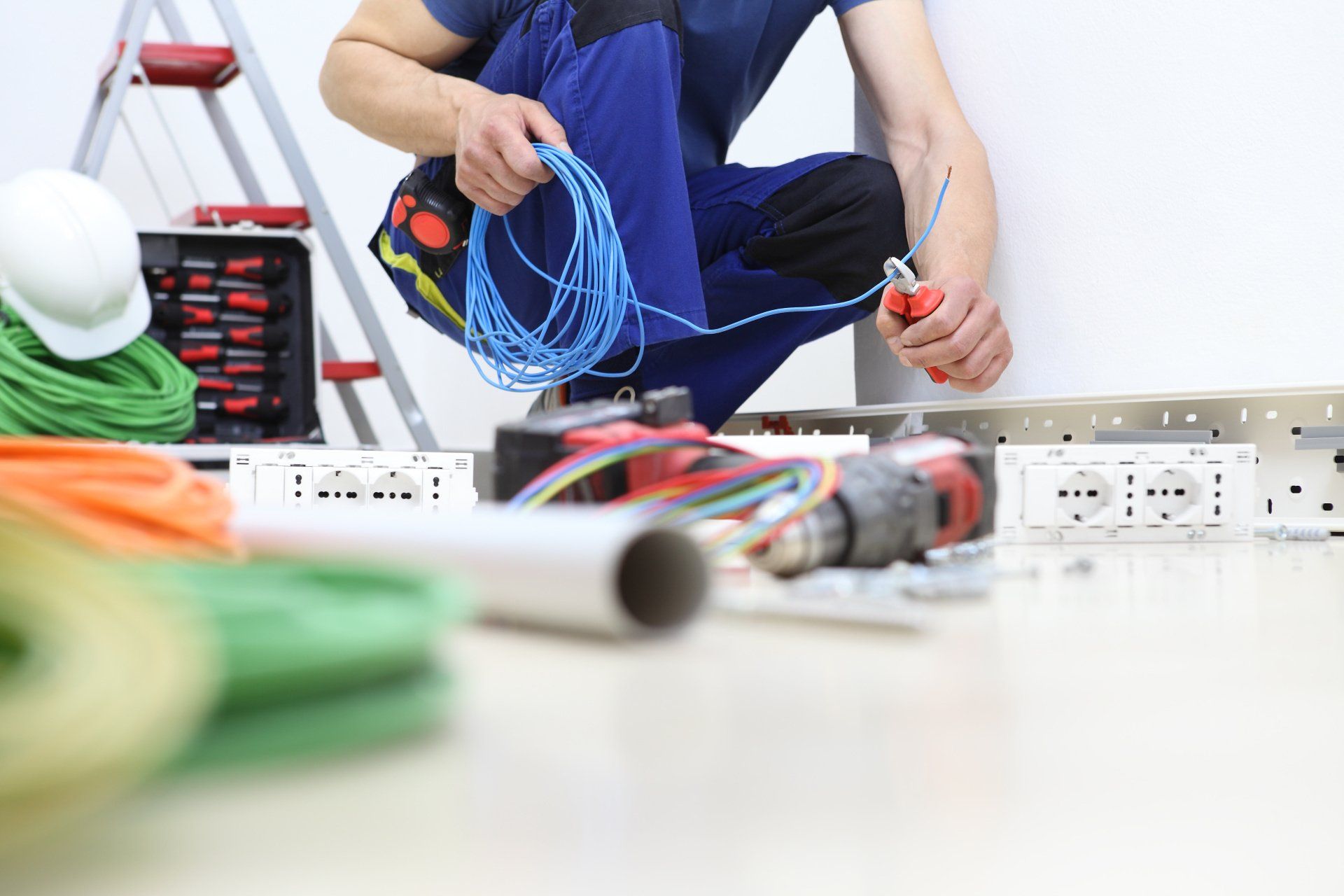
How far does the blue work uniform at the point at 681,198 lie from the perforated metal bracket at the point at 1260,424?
38 centimetres

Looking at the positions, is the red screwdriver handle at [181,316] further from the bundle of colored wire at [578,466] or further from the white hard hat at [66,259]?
the bundle of colored wire at [578,466]

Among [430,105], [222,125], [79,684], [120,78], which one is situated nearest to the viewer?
[79,684]

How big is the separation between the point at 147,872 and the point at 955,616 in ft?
1.12

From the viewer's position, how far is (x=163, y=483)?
1.30ft

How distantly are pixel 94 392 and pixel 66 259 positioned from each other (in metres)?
0.23

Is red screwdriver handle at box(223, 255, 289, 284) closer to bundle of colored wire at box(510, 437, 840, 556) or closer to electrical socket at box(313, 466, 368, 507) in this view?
electrical socket at box(313, 466, 368, 507)

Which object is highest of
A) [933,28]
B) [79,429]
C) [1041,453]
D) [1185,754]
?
[933,28]

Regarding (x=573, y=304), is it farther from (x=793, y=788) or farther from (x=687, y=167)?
(x=793, y=788)

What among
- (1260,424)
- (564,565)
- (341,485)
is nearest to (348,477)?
(341,485)

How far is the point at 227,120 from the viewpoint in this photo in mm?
2199

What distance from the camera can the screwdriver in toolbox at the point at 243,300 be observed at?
2.04m

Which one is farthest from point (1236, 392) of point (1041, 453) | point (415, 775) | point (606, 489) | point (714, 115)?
point (415, 775)

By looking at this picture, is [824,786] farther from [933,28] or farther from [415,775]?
[933,28]

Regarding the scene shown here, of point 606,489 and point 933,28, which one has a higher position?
point 933,28
